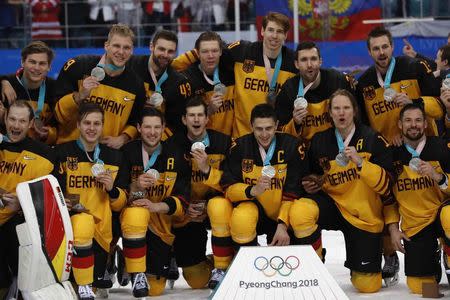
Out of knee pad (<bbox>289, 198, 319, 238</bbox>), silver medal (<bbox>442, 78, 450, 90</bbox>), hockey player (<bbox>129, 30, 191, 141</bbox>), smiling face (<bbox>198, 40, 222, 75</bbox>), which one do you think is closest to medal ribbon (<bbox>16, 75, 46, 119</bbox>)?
hockey player (<bbox>129, 30, 191, 141</bbox>)

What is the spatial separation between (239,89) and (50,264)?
2054 millimetres

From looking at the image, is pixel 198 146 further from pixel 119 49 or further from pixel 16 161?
pixel 16 161

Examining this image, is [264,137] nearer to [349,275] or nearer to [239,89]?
[239,89]

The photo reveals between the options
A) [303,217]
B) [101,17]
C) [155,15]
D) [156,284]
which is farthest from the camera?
[101,17]

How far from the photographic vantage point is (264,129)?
6.48 metres

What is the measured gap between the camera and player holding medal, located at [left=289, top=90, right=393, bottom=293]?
21.2ft

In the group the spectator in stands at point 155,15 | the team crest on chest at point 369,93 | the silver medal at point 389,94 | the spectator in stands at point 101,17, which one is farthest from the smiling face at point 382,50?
the spectator in stands at point 101,17

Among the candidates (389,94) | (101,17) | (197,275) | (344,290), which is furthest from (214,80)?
(101,17)

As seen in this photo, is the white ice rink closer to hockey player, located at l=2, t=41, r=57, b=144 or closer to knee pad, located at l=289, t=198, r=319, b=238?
knee pad, located at l=289, t=198, r=319, b=238

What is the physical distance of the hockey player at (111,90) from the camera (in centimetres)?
668

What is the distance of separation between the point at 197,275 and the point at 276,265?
1138 mm

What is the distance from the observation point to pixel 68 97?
6.69 meters

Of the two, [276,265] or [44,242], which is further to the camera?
[276,265]

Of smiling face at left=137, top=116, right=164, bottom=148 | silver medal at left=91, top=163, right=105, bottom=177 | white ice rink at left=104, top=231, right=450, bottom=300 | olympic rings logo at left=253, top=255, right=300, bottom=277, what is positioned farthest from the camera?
smiling face at left=137, top=116, right=164, bottom=148
